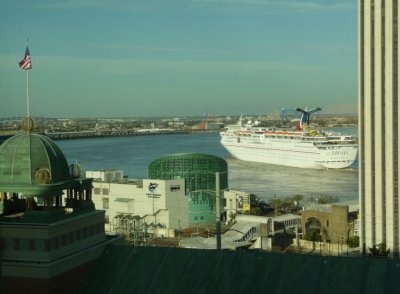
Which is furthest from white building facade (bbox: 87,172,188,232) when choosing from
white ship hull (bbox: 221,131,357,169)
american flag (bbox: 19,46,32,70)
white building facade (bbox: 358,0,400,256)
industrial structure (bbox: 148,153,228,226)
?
white ship hull (bbox: 221,131,357,169)

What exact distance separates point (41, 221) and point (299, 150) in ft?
385

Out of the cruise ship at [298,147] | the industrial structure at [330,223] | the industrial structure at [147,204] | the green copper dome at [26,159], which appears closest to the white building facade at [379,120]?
the industrial structure at [330,223]

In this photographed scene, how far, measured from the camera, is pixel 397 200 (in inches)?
1672

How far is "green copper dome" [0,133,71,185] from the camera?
46.9 ft

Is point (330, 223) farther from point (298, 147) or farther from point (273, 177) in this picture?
point (298, 147)

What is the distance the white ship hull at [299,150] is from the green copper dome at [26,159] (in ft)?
370

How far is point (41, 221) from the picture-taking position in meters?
13.9

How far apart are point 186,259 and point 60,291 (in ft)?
8.46

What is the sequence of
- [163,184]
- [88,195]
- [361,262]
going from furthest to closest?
[163,184] < [88,195] < [361,262]

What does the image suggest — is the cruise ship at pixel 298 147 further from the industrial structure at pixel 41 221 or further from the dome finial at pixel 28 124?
the dome finial at pixel 28 124

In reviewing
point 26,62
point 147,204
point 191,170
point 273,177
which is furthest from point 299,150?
point 26,62

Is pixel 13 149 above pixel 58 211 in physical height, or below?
above

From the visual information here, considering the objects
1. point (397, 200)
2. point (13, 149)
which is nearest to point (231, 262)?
point (13, 149)

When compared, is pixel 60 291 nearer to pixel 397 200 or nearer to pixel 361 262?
pixel 361 262
